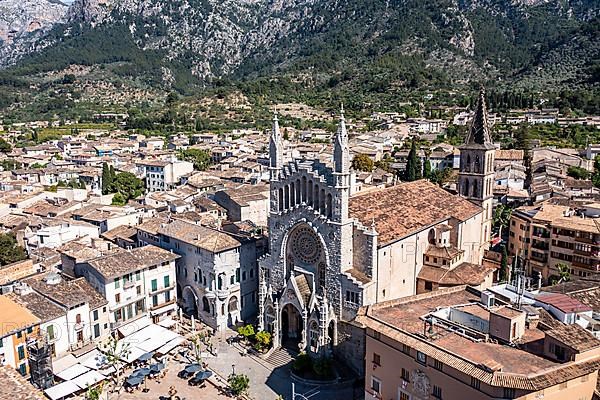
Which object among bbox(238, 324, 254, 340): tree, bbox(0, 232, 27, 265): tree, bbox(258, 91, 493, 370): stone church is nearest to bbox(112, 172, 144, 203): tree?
bbox(0, 232, 27, 265): tree

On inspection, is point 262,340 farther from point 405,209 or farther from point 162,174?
point 162,174

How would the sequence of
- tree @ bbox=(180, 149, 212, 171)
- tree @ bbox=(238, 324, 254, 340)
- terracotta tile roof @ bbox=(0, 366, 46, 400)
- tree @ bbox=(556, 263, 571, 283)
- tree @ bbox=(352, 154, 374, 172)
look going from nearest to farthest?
1. terracotta tile roof @ bbox=(0, 366, 46, 400)
2. tree @ bbox=(238, 324, 254, 340)
3. tree @ bbox=(556, 263, 571, 283)
4. tree @ bbox=(352, 154, 374, 172)
5. tree @ bbox=(180, 149, 212, 171)

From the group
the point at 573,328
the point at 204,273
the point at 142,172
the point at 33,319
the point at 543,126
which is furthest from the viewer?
the point at 543,126

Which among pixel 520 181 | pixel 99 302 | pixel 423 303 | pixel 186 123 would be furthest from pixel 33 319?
pixel 186 123

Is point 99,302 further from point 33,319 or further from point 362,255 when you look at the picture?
point 362,255

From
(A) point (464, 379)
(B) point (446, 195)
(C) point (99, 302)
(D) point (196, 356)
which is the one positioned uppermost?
(B) point (446, 195)

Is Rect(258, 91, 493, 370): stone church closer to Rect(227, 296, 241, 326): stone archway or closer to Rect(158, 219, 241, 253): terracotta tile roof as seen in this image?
Rect(158, 219, 241, 253): terracotta tile roof

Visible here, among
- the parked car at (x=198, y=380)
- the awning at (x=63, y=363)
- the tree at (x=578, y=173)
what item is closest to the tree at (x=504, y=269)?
the parked car at (x=198, y=380)
